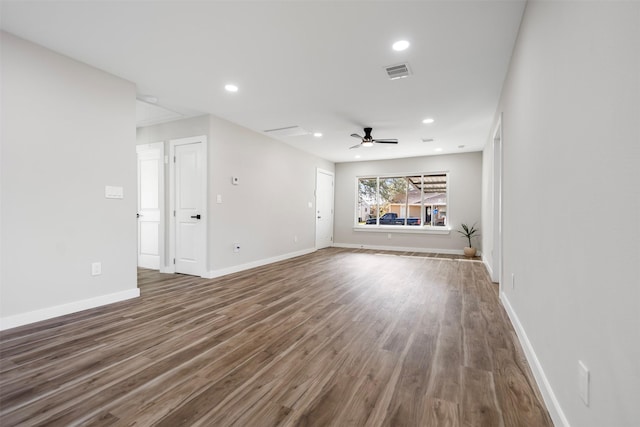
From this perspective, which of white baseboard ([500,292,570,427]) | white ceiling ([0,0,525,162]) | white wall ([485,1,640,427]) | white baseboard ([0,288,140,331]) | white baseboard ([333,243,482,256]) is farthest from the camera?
white baseboard ([333,243,482,256])

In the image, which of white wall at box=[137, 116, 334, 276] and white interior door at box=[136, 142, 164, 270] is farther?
white interior door at box=[136, 142, 164, 270]

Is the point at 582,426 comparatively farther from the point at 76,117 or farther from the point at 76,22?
the point at 76,117

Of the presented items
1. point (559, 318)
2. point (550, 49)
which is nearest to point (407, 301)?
point (559, 318)

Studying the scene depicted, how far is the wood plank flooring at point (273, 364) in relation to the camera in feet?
4.86

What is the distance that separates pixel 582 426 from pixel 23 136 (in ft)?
13.8

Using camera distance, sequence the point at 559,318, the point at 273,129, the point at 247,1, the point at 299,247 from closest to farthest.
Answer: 1. the point at 559,318
2. the point at 247,1
3. the point at 273,129
4. the point at 299,247

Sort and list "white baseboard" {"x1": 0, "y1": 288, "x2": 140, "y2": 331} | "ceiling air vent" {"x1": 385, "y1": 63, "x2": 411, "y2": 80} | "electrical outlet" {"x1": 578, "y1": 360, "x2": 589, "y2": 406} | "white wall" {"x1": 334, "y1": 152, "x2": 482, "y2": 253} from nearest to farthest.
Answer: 1. "electrical outlet" {"x1": 578, "y1": 360, "x2": 589, "y2": 406}
2. "white baseboard" {"x1": 0, "y1": 288, "x2": 140, "y2": 331}
3. "ceiling air vent" {"x1": 385, "y1": 63, "x2": 411, "y2": 80}
4. "white wall" {"x1": 334, "y1": 152, "x2": 482, "y2": 253}

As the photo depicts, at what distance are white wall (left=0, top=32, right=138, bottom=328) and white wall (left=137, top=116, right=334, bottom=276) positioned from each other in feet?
4.14

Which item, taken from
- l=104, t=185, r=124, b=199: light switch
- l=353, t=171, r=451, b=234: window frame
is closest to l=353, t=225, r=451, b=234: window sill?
l=353, t=171, r=451, b=234: window frame

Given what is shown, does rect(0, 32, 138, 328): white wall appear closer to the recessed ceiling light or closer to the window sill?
the recessed ceiling light

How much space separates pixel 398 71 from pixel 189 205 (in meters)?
3.65

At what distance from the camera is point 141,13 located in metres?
2.29

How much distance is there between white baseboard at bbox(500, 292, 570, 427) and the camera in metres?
1.35

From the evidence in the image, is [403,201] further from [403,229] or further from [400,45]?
[400,45]
